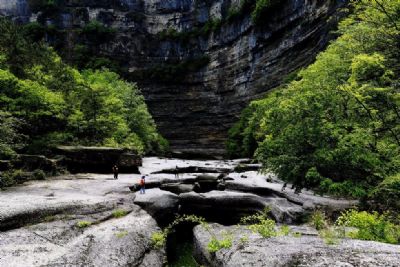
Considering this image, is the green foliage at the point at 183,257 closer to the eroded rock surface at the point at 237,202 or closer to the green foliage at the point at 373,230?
the eroded rock surface at the point at 237,202

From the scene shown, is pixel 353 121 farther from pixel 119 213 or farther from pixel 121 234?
pixel 119 213

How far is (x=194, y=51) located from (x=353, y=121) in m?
94.2

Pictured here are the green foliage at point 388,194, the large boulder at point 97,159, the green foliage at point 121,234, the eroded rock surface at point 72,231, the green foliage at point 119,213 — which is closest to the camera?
the eroded rock surface at point 72,231

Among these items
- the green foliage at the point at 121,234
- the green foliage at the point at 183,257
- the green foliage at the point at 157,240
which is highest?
the green foliage at the point at 121,234

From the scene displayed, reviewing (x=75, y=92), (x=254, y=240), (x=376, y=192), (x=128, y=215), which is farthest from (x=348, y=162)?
(x=75, y=92)

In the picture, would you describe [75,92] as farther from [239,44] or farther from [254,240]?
[239,44]

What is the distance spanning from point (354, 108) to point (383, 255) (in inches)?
404

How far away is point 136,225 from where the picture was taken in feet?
49.6

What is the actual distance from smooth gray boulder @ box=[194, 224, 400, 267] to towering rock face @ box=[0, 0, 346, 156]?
A: 66922 millimetres

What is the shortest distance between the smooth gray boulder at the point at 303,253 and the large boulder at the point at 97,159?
22.0 meters

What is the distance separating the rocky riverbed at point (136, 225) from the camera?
8906 mm

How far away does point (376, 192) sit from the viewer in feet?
45.6

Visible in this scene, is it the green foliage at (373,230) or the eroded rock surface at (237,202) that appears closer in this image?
the green foliage at (373,230)

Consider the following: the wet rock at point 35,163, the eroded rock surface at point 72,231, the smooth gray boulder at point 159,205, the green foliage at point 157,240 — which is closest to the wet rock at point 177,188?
the smooth gray boulder at point 159,205
